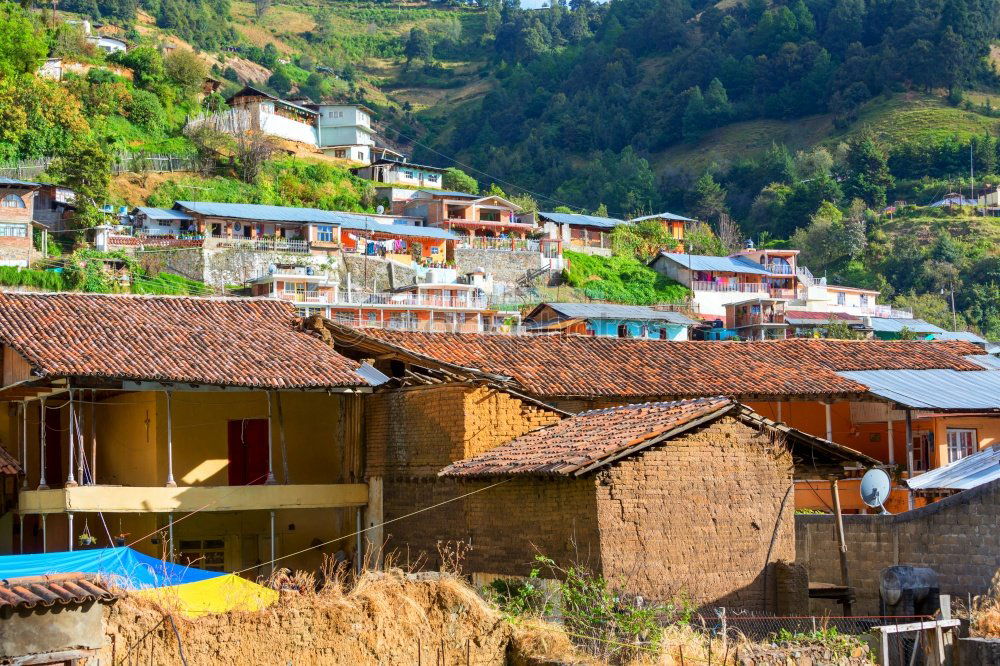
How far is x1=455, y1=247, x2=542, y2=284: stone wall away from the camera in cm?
8056

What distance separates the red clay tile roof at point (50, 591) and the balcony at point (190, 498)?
29.7 ft

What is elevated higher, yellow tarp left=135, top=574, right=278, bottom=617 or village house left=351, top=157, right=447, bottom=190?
village house left=351, top=157, right=447, bottom=190

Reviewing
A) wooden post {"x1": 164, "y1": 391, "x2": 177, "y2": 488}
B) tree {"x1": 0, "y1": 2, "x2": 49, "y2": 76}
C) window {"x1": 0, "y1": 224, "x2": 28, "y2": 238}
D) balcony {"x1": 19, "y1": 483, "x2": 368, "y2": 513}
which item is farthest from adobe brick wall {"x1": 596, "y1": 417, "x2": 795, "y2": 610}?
tree {"x1": 0, "y1": 2, "x2": 49, "y2": 76}

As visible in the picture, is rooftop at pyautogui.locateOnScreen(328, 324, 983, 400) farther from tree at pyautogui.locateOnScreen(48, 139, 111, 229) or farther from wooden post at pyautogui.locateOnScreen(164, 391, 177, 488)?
tree at pyautogui.locateOnScreen(48, 139, 111, 229)

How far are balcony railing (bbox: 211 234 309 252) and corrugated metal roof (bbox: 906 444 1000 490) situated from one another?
174 ft

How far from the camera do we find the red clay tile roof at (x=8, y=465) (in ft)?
76.6

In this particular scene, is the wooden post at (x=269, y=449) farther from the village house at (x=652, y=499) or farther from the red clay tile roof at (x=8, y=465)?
the village house at (x=652, y=499)

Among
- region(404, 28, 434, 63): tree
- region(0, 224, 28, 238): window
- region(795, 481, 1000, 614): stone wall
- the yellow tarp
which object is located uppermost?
region(404, 28, 434, 63): tree

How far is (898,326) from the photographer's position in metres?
73.3

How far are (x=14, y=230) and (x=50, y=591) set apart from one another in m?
59.2

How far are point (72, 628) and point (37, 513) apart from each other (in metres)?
10.6

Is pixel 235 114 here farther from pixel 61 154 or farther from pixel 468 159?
pixel 468 159

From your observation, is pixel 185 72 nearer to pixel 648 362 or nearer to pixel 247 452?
pixel 648 362

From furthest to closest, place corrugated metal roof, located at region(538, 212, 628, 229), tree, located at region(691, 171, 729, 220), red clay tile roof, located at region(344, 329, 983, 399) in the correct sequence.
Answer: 1. tree, located at region(691, 171, 729, 220)
2. corrugated metal roof, located at region(538, 212, 628, 229)
3. red clay tile roof, located at region(344, 329, 983, 399)
